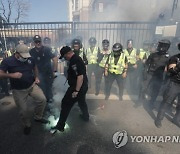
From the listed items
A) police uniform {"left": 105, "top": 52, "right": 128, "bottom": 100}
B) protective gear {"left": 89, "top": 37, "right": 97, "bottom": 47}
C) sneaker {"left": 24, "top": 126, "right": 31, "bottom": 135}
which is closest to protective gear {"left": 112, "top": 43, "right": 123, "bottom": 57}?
police uniform {"left": 105, "top": 52, "right": 128, "bottom": 100}

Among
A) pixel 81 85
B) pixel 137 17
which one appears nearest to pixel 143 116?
pixel 81 85

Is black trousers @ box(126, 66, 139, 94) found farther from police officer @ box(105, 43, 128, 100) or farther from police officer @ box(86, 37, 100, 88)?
police officer @ box(86, 37, 100, 88)

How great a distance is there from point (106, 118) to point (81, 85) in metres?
1.39

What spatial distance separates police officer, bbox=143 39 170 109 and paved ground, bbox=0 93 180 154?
2.52 feet

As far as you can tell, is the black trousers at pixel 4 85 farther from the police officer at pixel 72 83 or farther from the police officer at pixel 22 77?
the police officer at pixel 72 83

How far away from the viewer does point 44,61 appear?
189 inches

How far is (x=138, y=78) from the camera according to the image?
22.8 feet

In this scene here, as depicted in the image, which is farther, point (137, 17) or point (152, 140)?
point (137, 17)

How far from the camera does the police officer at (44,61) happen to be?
15.5 ft

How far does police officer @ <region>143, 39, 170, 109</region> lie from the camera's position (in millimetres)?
4496

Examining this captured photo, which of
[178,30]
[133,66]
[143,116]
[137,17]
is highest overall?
[137,17]

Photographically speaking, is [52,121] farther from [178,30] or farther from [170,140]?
[178,30]

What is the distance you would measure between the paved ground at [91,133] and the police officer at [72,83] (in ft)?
1.37

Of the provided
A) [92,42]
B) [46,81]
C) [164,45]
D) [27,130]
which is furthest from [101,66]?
[27,130]
